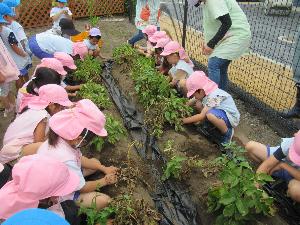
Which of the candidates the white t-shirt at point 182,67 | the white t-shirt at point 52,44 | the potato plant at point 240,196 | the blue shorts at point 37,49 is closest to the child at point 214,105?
the white t-shirt at point 182,67

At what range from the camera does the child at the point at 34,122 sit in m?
3.05

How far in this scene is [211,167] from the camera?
321 cm

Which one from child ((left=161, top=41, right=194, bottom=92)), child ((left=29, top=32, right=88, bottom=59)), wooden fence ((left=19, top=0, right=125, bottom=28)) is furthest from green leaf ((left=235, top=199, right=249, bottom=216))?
wooden fence ((left=19, top=0, right=125, bottom=28))

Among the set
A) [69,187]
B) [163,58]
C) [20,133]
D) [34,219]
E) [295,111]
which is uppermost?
[34,219]

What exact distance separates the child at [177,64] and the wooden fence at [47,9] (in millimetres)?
6074

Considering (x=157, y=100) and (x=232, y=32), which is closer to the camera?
(x=232, y=32)

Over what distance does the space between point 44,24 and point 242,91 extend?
674 cm

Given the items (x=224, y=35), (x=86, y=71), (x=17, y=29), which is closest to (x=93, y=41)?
(x=86, y=71)

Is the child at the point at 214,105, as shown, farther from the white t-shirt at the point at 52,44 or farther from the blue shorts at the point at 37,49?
the blue shorts at the point at 37,49

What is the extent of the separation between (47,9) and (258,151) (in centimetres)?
825

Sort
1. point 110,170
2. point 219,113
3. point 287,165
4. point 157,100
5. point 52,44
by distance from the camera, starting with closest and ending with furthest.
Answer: point 287,165 < point 110,170 < point 219,113 < point 157,100 < point 52,44

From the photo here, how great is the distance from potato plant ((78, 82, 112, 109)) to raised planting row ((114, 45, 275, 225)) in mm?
471

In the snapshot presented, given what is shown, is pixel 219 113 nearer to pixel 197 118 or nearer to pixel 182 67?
pixel 197 118

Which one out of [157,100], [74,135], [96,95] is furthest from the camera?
[96,95]
